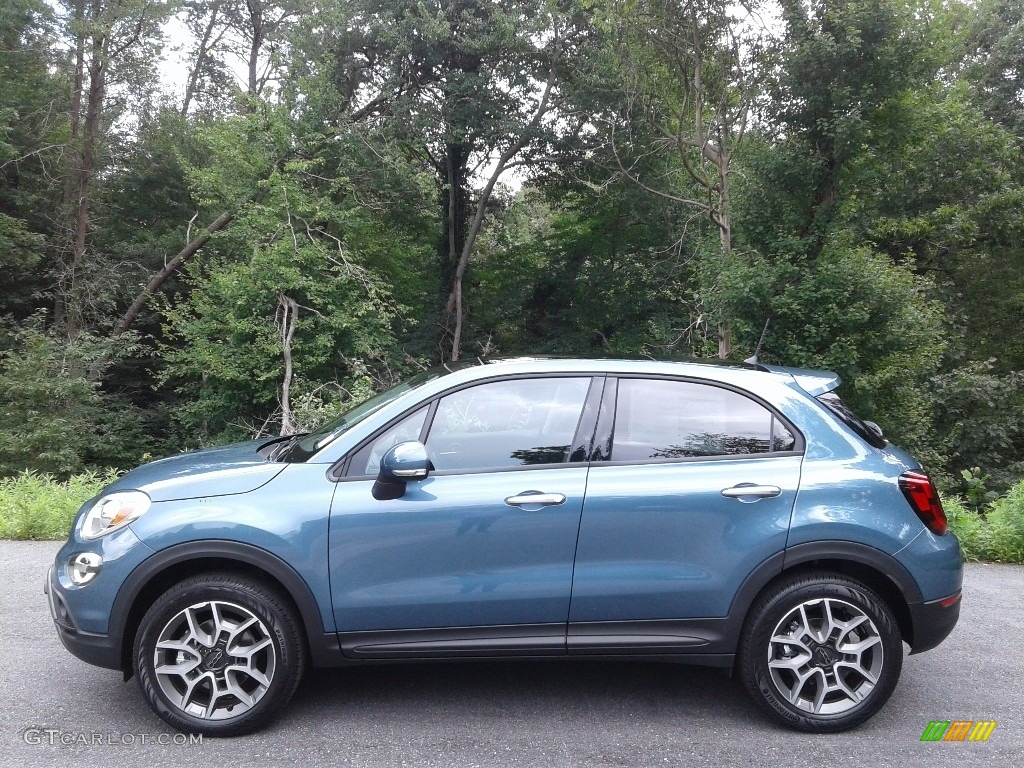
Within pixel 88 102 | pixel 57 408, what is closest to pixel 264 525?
pixel 57 408

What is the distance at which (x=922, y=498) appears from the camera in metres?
3.31

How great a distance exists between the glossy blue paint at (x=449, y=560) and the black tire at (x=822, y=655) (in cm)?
93

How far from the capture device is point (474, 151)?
20.5 m

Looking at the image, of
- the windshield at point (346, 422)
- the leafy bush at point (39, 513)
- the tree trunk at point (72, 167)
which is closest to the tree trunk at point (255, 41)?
the tree trunk at point (72, 167)

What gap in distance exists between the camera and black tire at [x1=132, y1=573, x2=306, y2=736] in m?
3.14

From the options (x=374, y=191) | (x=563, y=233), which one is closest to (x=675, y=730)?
(x=374, y=191)

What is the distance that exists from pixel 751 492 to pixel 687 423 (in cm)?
43

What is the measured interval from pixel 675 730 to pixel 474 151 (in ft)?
62.7

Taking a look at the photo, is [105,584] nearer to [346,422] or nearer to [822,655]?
[346,422]

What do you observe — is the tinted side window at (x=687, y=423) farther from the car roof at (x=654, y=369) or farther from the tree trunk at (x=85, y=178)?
the tree trunk at (x=85, y=178)

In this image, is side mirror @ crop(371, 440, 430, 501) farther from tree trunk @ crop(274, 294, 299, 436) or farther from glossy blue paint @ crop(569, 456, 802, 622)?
tree trunk @ crop(274, 294, 299, 436)

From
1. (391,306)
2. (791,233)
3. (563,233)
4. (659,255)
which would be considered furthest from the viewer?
(563,233)

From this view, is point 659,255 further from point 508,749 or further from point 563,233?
point 508,749

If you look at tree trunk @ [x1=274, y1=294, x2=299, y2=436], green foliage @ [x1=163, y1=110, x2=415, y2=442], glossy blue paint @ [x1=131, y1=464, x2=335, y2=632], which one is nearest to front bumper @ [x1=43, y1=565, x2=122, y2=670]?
glossy blue paint @ [x1=131, y1=464, x2=335, y2=632]
